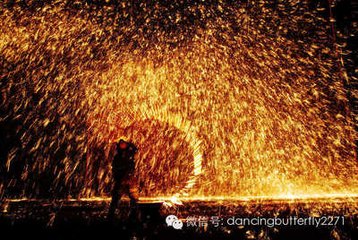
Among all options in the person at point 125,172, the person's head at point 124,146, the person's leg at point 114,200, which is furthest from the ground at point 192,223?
the person's head at point 124,146

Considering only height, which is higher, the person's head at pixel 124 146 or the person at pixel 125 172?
the person's head at pixel 124 146

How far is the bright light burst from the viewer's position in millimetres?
5414

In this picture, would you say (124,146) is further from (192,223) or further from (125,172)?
(192,223)

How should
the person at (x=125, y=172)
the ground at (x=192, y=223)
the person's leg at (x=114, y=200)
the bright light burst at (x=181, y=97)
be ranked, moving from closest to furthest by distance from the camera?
the ground at (x=192, y=223), the person's leg at (x=114, y=200), the person at (x=125, y=172), the bright light burst at (x=181, y=97)

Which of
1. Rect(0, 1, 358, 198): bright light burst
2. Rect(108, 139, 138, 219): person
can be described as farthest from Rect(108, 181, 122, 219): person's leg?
Rect(0, 1, 358, 198): bright light burst

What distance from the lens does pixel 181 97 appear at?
583 centimetres

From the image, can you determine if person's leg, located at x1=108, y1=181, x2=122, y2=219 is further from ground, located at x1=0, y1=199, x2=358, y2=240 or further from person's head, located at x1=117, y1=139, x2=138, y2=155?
person's head, located at x1=117, y1=139, x2=138, y2=155

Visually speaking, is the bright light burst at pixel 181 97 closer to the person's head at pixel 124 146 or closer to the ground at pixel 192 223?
the ground at pixel 192 223

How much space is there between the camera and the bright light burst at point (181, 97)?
5.41 meters

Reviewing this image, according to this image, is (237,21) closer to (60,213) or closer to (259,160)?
(259,160)

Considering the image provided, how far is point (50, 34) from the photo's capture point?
18.2ft

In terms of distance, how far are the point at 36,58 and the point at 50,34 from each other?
56 centimetres

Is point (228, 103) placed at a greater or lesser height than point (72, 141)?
greater

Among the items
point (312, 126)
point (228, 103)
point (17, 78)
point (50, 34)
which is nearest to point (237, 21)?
point (228, 103)
